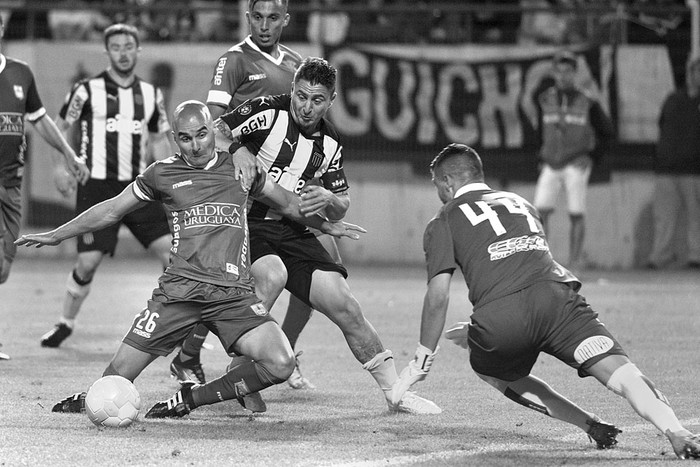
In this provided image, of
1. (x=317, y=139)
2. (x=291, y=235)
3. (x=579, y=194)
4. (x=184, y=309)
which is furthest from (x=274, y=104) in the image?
(x=579, y=194)

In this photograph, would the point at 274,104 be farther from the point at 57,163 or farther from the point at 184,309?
the point at 57,163

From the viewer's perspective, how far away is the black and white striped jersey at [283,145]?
7.09 meters

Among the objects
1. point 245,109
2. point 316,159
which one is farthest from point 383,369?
point 245,109

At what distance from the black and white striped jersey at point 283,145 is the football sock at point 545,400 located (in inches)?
70.1

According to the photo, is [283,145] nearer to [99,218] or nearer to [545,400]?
[99,218]

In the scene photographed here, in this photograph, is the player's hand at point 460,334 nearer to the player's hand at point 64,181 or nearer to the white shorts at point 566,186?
the player's hand at point 64,181

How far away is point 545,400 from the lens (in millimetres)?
6020

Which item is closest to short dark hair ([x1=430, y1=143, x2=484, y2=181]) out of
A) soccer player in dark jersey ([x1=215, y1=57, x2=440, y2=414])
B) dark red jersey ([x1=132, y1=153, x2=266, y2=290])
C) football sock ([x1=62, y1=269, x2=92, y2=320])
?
soccer player in dark jersey ([x1=215, y1=57, x2=440, y2=414])

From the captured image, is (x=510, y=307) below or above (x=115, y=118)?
below

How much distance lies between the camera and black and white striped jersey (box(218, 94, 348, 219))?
7.09m

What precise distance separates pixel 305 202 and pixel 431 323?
121cm

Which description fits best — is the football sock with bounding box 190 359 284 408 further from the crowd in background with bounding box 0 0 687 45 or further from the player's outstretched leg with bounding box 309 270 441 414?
the crowd in background with bounding box 0 0 687 45

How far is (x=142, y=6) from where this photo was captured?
17.2m

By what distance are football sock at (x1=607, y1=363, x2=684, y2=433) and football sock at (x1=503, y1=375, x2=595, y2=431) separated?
1.13ft
